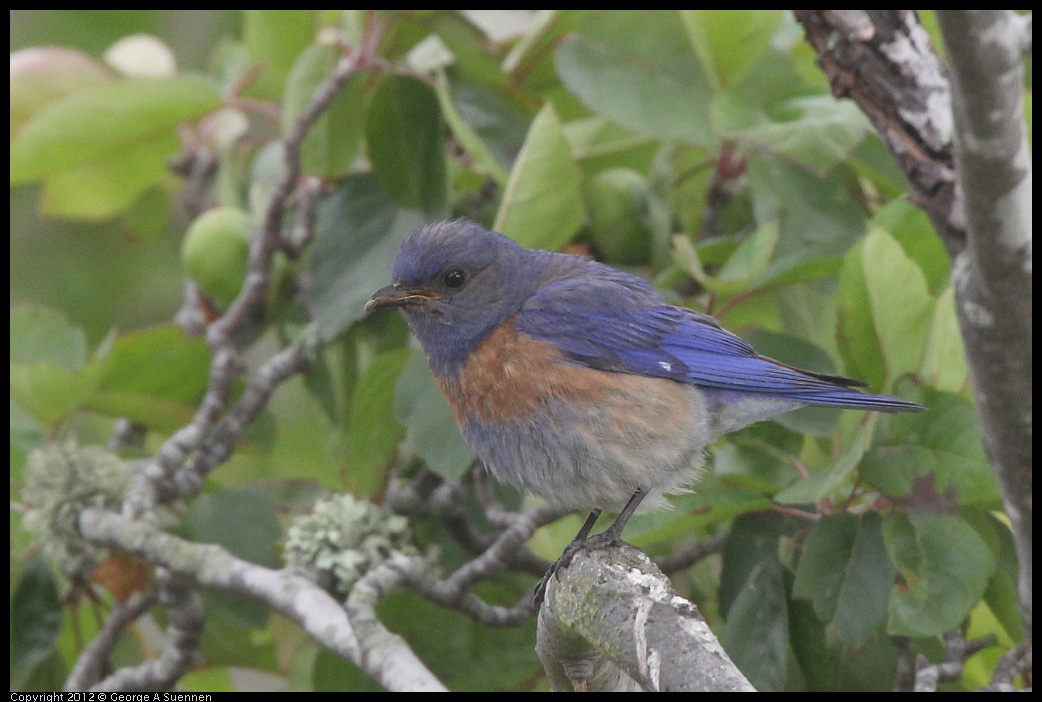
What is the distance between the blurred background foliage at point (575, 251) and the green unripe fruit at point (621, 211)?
0.4 inches

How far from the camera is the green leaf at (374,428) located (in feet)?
11.3

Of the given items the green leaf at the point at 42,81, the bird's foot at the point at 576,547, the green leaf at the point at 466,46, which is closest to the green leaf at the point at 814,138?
the green leaf at the point at 466,46

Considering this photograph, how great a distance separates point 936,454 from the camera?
2715 millimetres

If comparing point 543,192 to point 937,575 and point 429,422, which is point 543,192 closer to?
point 429,422

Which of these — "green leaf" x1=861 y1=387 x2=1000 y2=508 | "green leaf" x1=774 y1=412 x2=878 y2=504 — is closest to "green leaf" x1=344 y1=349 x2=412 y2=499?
"green leaf" x1=774 y1=412 x2=878 y2=504

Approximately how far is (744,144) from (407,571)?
154 centimetres

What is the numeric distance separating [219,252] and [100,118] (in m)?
0.62

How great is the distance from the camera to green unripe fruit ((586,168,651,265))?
139 inches

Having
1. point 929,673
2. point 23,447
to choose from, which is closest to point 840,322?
point 929,673

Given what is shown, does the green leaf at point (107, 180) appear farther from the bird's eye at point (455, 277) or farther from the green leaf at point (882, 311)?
the green leaf at point (882, 311)

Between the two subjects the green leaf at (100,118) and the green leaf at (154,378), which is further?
the green leaf at (100,118)

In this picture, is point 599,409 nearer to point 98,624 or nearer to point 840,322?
point 840,322

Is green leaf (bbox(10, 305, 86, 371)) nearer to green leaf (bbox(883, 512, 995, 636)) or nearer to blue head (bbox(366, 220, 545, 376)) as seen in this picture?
blue head (bbox(366, 220, 545, 376))


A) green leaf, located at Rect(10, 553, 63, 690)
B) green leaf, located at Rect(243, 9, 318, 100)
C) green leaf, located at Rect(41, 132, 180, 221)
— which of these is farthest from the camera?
green leaf, located at Rect(41, 132, 180, 221)
